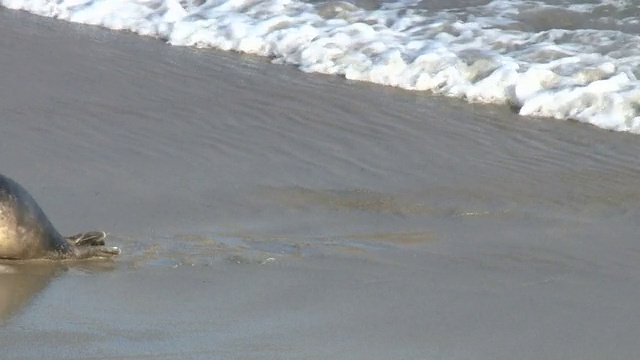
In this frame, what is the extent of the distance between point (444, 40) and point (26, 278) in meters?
4.83

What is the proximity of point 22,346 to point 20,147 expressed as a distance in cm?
247

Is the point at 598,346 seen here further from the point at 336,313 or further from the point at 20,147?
the point at 20,147

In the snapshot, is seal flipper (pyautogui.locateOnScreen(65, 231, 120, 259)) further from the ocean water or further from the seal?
the ocean water

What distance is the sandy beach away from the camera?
3.78 meters

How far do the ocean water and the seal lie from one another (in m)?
3.49

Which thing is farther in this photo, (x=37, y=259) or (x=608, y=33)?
(x=608, y=33)

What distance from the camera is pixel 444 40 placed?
8.41 meters

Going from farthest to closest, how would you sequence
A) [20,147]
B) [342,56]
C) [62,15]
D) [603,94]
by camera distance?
[62,15]
[342,56]
[603,94]
[20,147]

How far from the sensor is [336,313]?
396cm

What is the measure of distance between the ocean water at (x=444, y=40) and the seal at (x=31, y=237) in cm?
349

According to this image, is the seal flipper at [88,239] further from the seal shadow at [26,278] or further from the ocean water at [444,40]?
the ocean water at [444,40]

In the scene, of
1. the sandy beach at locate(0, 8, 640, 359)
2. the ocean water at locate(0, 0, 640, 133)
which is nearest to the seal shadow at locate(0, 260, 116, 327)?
the sandy beach at locate(0, 8, 640, 359)

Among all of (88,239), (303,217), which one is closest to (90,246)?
(88,239)

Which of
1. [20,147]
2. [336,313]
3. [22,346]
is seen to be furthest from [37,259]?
[20,147]
